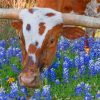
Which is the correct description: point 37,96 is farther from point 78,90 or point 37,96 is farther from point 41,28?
point 41,28

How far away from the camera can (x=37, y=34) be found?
17.5ft

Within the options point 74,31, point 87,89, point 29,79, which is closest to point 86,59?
point 87,89

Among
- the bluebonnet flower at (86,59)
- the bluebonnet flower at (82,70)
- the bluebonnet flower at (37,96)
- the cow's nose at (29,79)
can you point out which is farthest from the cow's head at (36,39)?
the bluebonnet flower at (86,59)

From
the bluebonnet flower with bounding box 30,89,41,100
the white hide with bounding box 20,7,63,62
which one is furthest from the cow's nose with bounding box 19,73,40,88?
the bluebonnet flower with bounding box 30,89,41,100

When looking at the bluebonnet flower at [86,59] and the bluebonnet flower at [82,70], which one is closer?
the bluebonnet flower at [82,70]

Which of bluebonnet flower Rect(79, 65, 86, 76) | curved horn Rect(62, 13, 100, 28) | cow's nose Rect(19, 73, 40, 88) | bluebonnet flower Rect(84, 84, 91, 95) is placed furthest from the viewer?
bluebonnet flower Rect(79, 65, 86, 76)

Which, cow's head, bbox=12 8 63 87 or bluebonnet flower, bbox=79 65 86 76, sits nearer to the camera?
cow's head, bbox=12 8 63 87

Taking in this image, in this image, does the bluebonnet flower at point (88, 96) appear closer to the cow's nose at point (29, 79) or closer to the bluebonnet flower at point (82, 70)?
the cow's nose at point (29, 79)

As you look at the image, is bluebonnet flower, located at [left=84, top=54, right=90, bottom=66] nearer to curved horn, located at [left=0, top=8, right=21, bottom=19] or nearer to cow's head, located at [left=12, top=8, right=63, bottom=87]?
cow's head, located at [left=12, top=8, right=63, bottom=87]

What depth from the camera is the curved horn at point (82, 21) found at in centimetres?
569

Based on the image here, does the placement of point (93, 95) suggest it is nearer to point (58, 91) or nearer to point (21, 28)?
point (58, 91)

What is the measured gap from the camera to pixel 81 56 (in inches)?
289

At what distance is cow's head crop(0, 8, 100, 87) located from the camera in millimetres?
5281

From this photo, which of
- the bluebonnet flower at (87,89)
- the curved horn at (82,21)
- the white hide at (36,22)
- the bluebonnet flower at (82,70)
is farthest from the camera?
the bluebonnet flower at (82,70)
